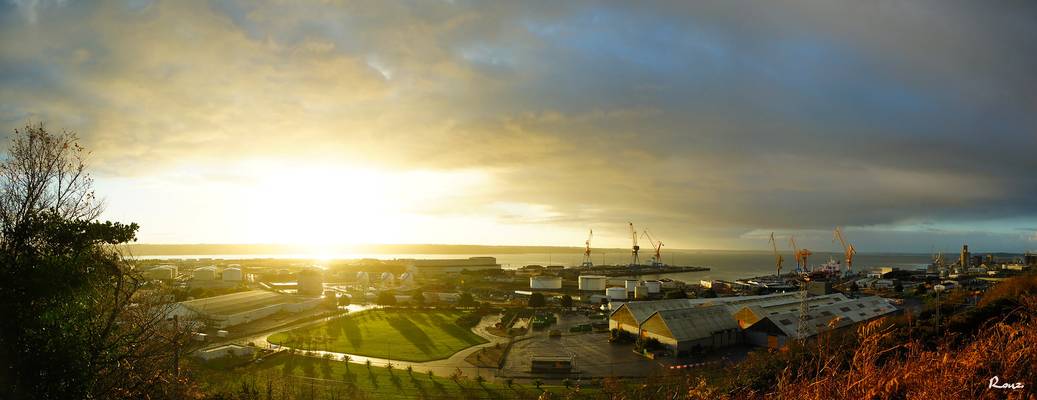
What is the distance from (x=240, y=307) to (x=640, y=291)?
30.0 metres

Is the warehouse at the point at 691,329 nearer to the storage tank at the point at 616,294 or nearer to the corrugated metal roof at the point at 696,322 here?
the corrugated metal roof at the point at 696,322

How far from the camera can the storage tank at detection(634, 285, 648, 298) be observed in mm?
42312

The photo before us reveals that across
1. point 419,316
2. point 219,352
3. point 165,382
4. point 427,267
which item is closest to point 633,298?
point 419,316

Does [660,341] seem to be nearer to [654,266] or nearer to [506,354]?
[506,354]

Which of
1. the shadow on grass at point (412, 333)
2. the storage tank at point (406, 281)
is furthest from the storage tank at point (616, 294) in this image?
the storage tank at point (406, 281)

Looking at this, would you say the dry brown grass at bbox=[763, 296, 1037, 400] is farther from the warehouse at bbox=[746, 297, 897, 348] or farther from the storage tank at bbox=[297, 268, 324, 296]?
the storage tank at bbox=[297, 268, 324, 296]

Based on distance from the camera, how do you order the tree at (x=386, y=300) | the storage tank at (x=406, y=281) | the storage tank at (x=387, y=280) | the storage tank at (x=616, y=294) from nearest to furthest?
the tree at (x=386, y=300)
the storage tank at (x=616, y=294)
the storage tank at (x=406, y=281)
the storage tank at (x=387, y=280)

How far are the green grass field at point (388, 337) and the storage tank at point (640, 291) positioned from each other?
62.0ft

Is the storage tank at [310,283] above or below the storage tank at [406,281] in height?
above

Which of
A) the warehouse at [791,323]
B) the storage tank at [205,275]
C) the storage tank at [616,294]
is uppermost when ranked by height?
the warehouse at [791,323]

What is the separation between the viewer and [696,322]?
21938 mm

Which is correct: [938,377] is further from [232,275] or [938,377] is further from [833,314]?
[232,275]

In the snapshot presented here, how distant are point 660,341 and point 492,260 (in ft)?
243

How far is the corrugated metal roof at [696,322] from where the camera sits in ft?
69.2
